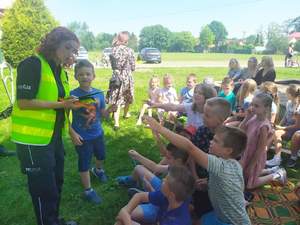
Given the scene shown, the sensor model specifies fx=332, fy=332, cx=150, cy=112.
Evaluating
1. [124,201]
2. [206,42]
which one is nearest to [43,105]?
[124,201]

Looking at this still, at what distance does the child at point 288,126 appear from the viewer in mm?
5039

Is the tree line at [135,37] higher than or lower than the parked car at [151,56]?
higher

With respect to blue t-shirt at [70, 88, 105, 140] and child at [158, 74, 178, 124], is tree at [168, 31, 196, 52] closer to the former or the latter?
child at [158, 74, 178, 124]

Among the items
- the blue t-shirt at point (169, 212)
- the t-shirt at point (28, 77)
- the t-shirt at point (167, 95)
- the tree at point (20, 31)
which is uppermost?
the tree at point (20, 31)

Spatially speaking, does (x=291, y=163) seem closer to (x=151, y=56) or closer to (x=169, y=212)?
(x=169, y=212)

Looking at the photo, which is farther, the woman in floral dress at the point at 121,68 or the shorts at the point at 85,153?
the woman in floral dress at the point at 121,68

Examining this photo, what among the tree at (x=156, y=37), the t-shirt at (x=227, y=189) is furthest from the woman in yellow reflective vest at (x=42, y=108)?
the tree at (x=156, y=37)

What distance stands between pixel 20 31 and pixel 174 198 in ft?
61.7

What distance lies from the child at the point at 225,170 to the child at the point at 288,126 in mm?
2652

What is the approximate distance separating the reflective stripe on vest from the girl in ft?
4.65

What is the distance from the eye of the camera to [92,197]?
3977 mm

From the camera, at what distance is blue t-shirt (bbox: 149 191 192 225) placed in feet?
8.45

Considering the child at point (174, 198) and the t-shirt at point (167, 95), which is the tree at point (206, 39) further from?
the child at point (174, 198)

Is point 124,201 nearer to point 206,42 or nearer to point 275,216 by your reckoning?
point 275,216
